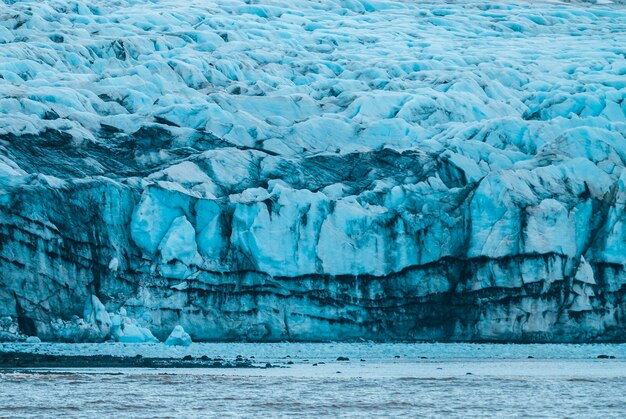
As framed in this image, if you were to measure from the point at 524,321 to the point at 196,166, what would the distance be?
6589 mm

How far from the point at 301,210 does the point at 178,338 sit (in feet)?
10.6

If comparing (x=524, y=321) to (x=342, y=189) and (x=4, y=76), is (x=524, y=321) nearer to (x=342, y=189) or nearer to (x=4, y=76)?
(x=342, y=189)

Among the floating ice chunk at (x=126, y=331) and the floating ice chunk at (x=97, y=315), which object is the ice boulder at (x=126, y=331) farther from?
the floating ice chunk at (x=97, y=315)

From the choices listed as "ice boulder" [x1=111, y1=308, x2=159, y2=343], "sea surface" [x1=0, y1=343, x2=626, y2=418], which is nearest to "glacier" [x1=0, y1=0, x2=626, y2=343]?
"ice boulder" [x1=111, y1=308, x2=159, y2=343]

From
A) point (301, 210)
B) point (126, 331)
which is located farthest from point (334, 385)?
point (301, 210)

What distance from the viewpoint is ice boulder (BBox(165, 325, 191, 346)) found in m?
18.8

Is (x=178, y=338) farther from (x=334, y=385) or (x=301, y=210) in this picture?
(x=334, y=385)

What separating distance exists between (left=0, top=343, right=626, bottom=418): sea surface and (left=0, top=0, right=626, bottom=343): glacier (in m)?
1.02

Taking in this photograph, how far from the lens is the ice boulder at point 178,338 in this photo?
61.8ft

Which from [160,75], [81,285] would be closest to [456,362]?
[81,285]

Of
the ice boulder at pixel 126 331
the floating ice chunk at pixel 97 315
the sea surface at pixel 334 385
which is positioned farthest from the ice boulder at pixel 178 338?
the floating ice chunk at pixel 97 315

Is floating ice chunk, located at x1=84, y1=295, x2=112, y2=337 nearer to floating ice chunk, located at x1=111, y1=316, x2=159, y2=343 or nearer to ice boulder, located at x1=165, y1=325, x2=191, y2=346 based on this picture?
floating ice chunk, located at x1=111, y1=316, x2=159, y2=343

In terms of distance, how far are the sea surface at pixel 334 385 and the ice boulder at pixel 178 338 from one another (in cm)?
18

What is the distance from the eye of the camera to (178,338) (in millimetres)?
18859
